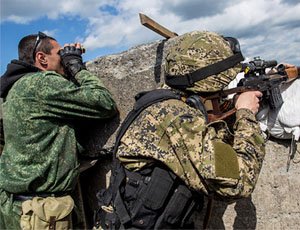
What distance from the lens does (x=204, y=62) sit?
96.8 inches

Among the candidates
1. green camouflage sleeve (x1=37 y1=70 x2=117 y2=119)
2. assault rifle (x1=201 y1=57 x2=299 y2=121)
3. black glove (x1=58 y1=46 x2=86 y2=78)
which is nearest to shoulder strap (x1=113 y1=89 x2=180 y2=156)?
assault rifle (x1=201 y1=57 x2=299 y2=121)

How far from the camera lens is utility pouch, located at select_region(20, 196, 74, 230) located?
3.17 m

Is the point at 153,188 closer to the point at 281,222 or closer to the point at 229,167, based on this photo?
the point at 229,167

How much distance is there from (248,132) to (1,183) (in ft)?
5.69

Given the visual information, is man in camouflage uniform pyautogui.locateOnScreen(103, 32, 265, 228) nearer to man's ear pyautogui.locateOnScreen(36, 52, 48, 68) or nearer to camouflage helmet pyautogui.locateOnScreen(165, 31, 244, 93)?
camouflage helmet pyautogui.locateOnScreen(165, 31, 244, 93)

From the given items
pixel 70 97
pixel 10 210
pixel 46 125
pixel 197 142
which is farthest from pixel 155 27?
pixel 10 210

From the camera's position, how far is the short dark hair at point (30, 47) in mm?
3447

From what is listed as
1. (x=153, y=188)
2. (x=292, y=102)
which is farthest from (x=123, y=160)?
(x=292, y=102)

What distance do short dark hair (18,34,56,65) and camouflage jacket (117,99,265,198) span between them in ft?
4.24

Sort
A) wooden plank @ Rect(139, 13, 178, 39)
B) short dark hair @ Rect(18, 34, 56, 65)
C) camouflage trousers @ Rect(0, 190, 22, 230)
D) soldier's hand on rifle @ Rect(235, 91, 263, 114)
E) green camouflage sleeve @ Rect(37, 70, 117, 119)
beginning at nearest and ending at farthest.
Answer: soldier's hand on rifle @ Rect(235, 91, 263, 114)
green camouflage sleeve @ Rect(37, 70, 117, 119)
wooden plank @ Rect(139, 13, 178, 39)
camouflage trousers @ Rect(0, 190, 22, 230)
short dark hair @ Rect(18, 34, 56, 65)

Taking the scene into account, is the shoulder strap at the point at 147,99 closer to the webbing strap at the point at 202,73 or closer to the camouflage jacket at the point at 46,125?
the webbing strap at the point at 202,73

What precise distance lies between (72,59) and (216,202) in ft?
4.43

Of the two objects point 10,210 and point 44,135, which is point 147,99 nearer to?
point 44,135

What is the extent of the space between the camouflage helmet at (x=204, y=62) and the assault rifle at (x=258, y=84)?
0.38 feet
